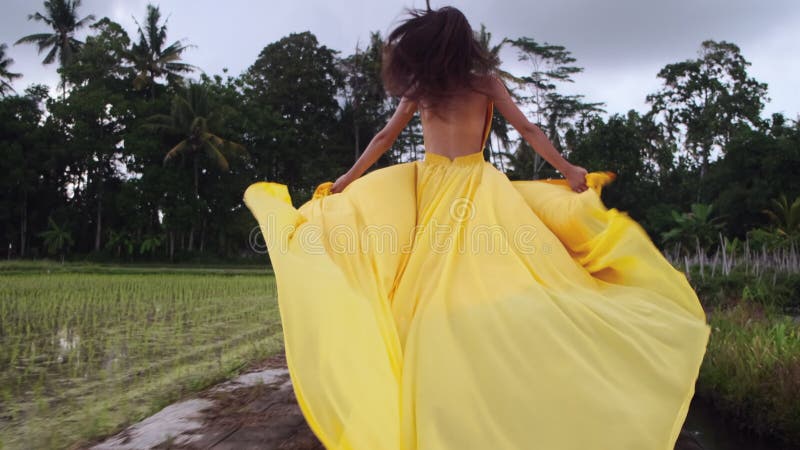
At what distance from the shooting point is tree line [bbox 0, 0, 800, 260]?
20.9 m

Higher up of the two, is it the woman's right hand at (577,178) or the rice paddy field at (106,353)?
the woman's right hand at (577,178)

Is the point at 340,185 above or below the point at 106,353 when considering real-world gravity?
above

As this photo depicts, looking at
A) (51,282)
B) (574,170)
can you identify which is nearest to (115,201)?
(51,282)

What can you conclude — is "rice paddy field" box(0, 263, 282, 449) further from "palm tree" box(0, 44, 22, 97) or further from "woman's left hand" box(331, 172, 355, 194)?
"palm tree" box(0, 44, 22, 97)

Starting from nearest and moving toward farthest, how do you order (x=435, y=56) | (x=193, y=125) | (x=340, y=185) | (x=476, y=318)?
(x=476, y=318)
(x=435, y=56)
(x=340, y=185)
(x=193, y=125)

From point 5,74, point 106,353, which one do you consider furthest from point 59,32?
point 106,353

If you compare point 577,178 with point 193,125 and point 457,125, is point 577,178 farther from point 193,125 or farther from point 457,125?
point 193,125

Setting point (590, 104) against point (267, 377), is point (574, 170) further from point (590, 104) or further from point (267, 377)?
point (590, 104)

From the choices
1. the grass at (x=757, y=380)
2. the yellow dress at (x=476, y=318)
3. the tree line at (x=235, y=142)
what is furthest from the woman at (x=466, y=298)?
the tree line at (x=235, y=142)

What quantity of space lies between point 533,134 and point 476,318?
1021 mm

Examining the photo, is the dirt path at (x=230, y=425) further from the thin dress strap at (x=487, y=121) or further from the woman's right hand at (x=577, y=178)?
the thin dress strap at (x=487, y=121)

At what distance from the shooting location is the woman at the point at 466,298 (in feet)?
4.81

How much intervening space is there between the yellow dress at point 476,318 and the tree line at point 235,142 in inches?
740

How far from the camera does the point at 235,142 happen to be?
75.2ft
